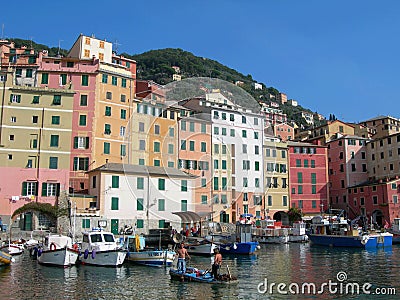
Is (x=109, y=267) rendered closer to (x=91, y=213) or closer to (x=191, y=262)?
(x=191, y=262)

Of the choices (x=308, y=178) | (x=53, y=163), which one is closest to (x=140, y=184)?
(x=53, y=163)

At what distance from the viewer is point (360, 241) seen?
50219 mm

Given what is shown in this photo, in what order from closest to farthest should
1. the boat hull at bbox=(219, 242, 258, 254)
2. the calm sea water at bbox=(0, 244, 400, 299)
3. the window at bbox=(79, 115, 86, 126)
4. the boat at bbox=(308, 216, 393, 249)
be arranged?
the calm sea water at bbox=(0, 244, 400, 299), the boat hull at bbox=(219, 242, 258, 254), the boat at bbox=(308, 216, 393, 249), the window at bbox=(79, 115, 86, 126)

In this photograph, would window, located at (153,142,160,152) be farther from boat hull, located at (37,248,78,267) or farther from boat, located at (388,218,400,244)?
boat, located at (388,218,400,244)

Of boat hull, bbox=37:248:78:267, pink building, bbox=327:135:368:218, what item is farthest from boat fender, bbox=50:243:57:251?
pink building, bbox=327:135:368:218

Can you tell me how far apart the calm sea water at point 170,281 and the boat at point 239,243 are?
3.71 meters

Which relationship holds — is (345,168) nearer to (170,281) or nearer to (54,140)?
(54,140)

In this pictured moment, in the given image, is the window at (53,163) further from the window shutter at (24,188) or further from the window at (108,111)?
the window at (108,111)

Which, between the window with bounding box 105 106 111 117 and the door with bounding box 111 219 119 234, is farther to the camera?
the window with bounding box 105 106 111 117

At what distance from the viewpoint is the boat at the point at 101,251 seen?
30141 millimetres

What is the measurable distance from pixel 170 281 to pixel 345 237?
110 feet

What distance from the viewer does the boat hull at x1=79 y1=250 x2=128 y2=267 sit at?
3006 cm

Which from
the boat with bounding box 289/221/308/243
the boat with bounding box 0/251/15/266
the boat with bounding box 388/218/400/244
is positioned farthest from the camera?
the boat with bounding box 289/221/308/243

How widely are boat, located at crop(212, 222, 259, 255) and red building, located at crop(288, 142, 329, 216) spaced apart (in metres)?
35.0
